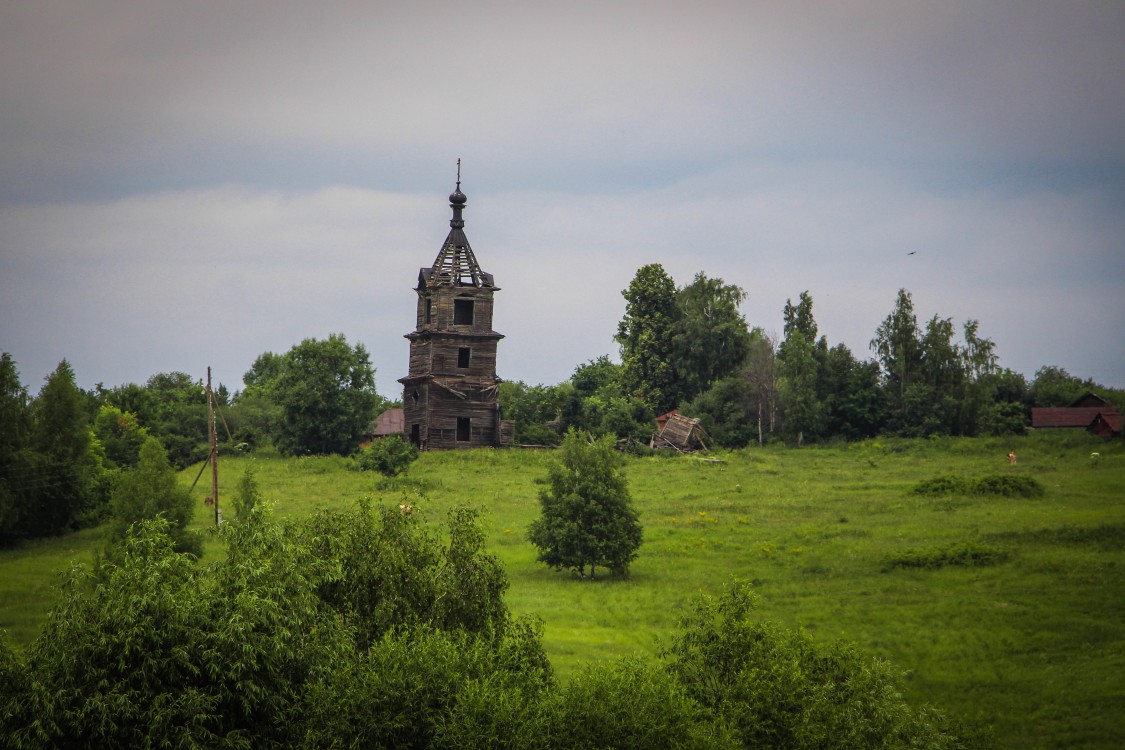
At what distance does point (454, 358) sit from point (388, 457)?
15.3 m

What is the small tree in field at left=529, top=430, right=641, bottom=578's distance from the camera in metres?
39.9

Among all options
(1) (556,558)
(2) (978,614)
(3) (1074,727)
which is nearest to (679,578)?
(1) (556,558)

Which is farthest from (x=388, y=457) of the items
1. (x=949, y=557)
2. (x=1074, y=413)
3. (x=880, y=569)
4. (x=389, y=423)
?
(x=1074, y=413)

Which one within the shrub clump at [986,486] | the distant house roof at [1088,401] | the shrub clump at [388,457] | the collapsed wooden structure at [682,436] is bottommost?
the shrub clump at [986,486]

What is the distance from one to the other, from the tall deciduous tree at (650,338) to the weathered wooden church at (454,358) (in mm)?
19603

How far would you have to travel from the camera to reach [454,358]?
251ft

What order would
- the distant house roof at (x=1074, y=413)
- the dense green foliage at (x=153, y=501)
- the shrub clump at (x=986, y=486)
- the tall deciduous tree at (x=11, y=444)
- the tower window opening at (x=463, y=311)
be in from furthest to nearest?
the distant house roof at (x=1074, y=413) < the tower window opening at (x=463, y=311) < the shrub clump at (x=986, y=486) < the tall deciduous tree at (x=11, y=444) < the dense green foliage at (x=153, y=501)

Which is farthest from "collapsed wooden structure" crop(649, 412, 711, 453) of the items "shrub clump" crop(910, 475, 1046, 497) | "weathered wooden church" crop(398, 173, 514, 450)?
"shrub clump" crop(910, 475, 1046, 497)

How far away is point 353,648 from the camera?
70.0 feet

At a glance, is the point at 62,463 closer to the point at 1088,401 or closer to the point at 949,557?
the point at 949,557

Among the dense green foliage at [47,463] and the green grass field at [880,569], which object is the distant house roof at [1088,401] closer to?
the green grass field at [880,569]

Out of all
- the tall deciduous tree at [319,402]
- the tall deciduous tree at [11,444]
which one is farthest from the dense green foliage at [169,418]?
the tall deciduous tree at [11,444]

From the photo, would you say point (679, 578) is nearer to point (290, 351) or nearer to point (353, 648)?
point (353, 648)

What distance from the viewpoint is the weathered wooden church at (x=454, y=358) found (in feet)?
245
